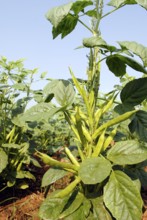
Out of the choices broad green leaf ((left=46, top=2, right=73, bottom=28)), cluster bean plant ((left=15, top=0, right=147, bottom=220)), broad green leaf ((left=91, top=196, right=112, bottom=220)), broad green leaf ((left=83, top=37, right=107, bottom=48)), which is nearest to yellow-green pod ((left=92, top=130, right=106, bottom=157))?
cluster bean plant ((left=15, top=0, right=147, bottom=220))

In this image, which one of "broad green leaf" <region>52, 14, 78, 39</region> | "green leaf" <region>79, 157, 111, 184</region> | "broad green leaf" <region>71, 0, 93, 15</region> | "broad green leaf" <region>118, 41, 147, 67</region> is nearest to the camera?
"green leaf" <region>79, 157, 111, 184</region>

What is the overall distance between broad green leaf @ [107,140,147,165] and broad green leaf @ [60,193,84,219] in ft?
1.12

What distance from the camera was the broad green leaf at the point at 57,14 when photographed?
1672 mm

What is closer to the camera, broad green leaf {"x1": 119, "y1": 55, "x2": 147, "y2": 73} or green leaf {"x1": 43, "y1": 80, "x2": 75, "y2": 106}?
broad green leaf {"x1": 119, "y1": 55, "x2": 147, "y2": 73}

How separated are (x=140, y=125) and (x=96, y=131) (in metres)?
0.29

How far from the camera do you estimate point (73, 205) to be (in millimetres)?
1847

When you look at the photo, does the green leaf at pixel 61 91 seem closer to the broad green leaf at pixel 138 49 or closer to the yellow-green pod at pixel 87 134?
the yellow-green pod at pixel 87 134

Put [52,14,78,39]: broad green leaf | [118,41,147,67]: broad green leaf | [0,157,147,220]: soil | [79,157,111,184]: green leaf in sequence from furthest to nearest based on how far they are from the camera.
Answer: [0,157,147,220]: soil, [52,14,78,39]: broad green leaf, [118,41,147,67]: broad green leaf, [79,157,111,184]: green leaf

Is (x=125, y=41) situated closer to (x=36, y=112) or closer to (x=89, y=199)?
(x=36, y=112)

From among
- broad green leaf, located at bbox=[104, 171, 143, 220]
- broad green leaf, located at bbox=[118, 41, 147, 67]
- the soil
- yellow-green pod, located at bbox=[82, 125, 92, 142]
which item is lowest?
the soil

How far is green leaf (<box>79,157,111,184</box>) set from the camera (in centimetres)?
150

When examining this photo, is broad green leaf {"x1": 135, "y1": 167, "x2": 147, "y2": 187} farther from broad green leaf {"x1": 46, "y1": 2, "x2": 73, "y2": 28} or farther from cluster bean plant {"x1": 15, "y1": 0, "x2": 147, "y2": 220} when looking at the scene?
broad green leaf {"x1": 46, "y1": 2, "x2": 73, "y2": 28}

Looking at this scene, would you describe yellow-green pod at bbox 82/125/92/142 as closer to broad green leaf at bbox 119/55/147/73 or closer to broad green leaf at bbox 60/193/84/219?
broad green leaf at bbox 60/193/84/219

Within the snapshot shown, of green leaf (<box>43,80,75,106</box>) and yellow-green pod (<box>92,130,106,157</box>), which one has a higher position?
green leaf (<box>43,80,75,106</box>)
